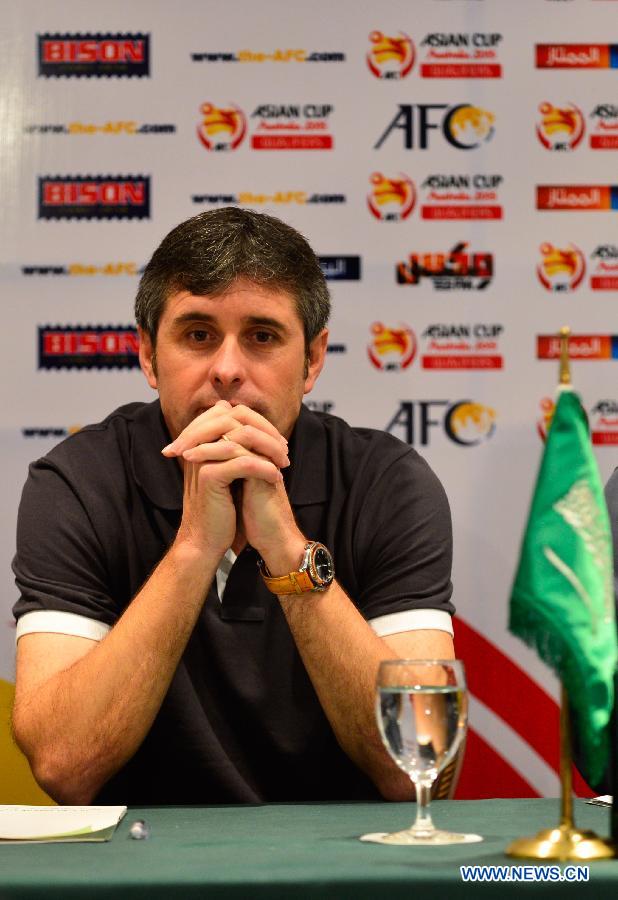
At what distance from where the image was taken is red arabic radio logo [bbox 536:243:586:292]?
9.86 feet

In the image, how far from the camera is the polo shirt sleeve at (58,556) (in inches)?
70.0

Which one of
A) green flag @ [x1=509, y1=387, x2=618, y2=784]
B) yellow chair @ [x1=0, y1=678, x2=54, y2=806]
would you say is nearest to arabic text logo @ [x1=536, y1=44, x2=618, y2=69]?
yellow chair @ [x1=0, y1=678, x2=54, y2=806]

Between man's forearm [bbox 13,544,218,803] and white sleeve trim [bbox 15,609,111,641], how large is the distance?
0.08 m

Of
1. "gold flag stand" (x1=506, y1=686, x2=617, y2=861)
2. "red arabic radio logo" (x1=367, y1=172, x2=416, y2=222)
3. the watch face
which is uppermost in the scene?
"red arabic radio logo" (x1=367, y1=172, x2=416, y2=222)

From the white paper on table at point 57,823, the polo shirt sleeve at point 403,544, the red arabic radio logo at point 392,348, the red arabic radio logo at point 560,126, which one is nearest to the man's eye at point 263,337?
the polo shirt sleeve at point 403,544

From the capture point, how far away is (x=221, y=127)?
3.04m

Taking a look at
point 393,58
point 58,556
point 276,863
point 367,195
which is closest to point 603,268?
point 367,195

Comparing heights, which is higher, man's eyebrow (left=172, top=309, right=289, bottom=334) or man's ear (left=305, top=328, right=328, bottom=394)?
man's eyebrow (left=172, top=309, right=289, bottom=334)

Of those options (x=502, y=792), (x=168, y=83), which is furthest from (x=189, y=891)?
(x=168, y=83)

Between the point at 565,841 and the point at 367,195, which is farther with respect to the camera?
the point at 367,195

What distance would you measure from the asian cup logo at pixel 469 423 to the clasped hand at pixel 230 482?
1.26m

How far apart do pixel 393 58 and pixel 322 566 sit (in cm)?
180

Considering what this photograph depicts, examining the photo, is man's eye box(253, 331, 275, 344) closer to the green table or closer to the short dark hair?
the short dark hair

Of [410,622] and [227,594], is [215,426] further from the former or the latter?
[410,622]
